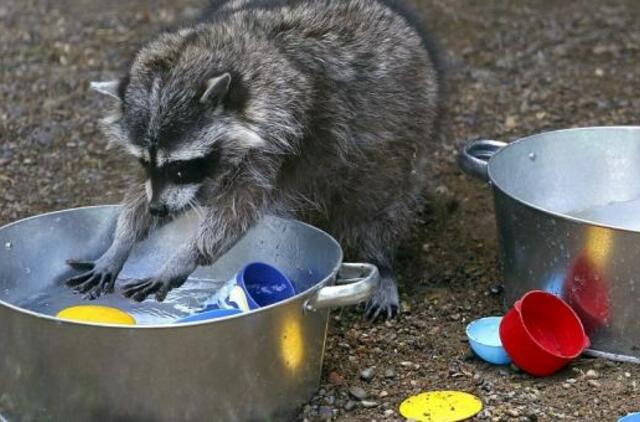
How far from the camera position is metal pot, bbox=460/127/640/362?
11.2 ft

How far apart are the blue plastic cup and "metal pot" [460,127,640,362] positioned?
0.75m

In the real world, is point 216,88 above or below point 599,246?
above

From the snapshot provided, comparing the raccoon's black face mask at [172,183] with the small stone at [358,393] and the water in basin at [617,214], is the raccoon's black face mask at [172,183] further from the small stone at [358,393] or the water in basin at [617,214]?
the water in basin at [617,214]

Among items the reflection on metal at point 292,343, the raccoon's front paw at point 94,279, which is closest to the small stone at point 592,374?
the reflection on metal at point 292,343

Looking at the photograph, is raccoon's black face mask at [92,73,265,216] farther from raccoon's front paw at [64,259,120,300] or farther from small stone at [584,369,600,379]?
small stone at [584,369,600,379]

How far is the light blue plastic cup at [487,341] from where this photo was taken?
352cm

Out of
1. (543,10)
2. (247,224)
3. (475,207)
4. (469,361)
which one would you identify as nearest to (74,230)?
(247,224)

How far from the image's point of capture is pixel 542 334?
3.58 m

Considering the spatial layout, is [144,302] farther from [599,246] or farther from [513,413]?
[599,246]

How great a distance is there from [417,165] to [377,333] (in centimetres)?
85

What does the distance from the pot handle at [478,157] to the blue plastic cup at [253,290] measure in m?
0.84

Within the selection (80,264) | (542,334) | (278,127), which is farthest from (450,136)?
(80,264)

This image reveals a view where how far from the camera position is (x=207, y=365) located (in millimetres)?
2865

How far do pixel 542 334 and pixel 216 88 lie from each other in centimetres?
126
